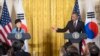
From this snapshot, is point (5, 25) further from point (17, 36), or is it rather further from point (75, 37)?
point (75, 37)

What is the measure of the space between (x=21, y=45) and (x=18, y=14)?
106 cm

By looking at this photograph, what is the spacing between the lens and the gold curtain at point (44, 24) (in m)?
7.61

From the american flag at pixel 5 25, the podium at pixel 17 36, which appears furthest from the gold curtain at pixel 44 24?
the podium at pixel 17 36

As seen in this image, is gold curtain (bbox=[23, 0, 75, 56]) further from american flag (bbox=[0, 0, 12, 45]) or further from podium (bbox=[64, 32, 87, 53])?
podium (bbox=[64, 32, 87, 53])

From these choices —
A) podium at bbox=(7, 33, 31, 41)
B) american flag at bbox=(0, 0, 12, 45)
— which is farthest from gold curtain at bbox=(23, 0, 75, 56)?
podium at bbox=(7, 33, 31, 41)

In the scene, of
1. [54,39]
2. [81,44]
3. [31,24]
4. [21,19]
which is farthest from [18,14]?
[81,44]

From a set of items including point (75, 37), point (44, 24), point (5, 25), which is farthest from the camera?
point (44, 24)

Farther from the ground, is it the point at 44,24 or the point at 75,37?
the point at 44,24

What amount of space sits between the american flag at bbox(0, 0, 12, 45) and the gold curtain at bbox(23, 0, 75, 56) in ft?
2.10

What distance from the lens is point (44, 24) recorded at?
7.63 meters

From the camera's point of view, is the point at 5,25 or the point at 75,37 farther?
the point at 5,25

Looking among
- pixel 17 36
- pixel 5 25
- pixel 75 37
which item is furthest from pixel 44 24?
pixel 75 37

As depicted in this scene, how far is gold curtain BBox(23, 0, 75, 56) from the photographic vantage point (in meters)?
7.61

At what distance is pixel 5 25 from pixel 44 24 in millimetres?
1087
